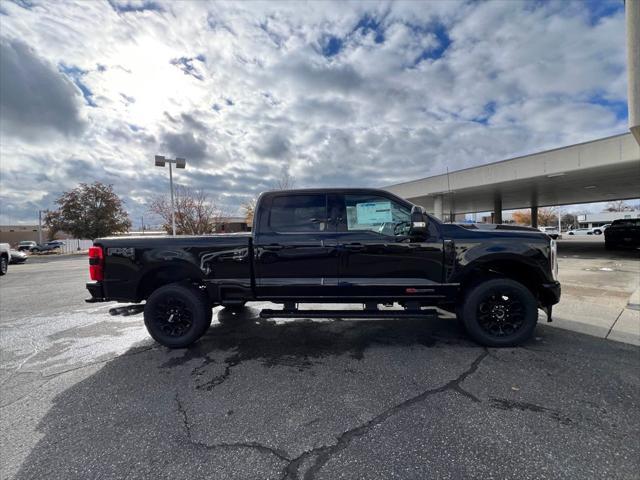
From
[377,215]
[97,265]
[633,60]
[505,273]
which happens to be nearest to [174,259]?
[97,265]

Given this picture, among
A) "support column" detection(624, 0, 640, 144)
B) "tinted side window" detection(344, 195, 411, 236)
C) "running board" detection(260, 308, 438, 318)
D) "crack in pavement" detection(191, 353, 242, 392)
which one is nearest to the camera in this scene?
"crack in pavement" detection(191, 353, 242, 392)

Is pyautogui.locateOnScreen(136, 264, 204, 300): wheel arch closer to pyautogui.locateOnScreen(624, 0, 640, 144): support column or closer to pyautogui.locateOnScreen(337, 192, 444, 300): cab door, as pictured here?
pyautogui.locateOnScreen(337, 192, 444, 300): cab door

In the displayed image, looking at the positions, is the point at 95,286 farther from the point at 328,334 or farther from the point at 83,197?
the point at 83,197

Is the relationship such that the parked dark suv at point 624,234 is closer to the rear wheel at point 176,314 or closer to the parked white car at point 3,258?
the rear wheel at point 176,314

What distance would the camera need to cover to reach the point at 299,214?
13.0 ft

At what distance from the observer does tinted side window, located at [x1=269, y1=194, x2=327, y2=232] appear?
3.92 metres

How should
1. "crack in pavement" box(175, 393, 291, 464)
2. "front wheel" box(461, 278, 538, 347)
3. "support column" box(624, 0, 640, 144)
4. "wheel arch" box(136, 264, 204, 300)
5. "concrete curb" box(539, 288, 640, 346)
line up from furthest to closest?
1. "support column" box(624, 0, 640, 144)
2. "concrete curb" box(539, 288, 640, 346)
3. "wheel arch" box(136, 264, 204, 300)
4. "front wheel" box(461, 278, 538, 347)
5. "crack in pavement" box(175, 393, 291, 464)

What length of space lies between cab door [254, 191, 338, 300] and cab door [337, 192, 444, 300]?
194 mm

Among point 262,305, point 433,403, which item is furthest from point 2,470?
point 262,305

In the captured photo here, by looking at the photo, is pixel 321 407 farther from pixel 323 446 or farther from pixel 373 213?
pixel 373 213

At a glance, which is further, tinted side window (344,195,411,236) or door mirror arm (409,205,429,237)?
tinted side window (344,195,411,236)

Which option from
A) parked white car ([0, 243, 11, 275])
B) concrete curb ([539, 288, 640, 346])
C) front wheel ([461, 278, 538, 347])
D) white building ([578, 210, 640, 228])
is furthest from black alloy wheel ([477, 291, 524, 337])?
white building ([578, 210, 640, 228])

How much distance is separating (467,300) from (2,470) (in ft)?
14.7

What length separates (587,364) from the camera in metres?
3.31
